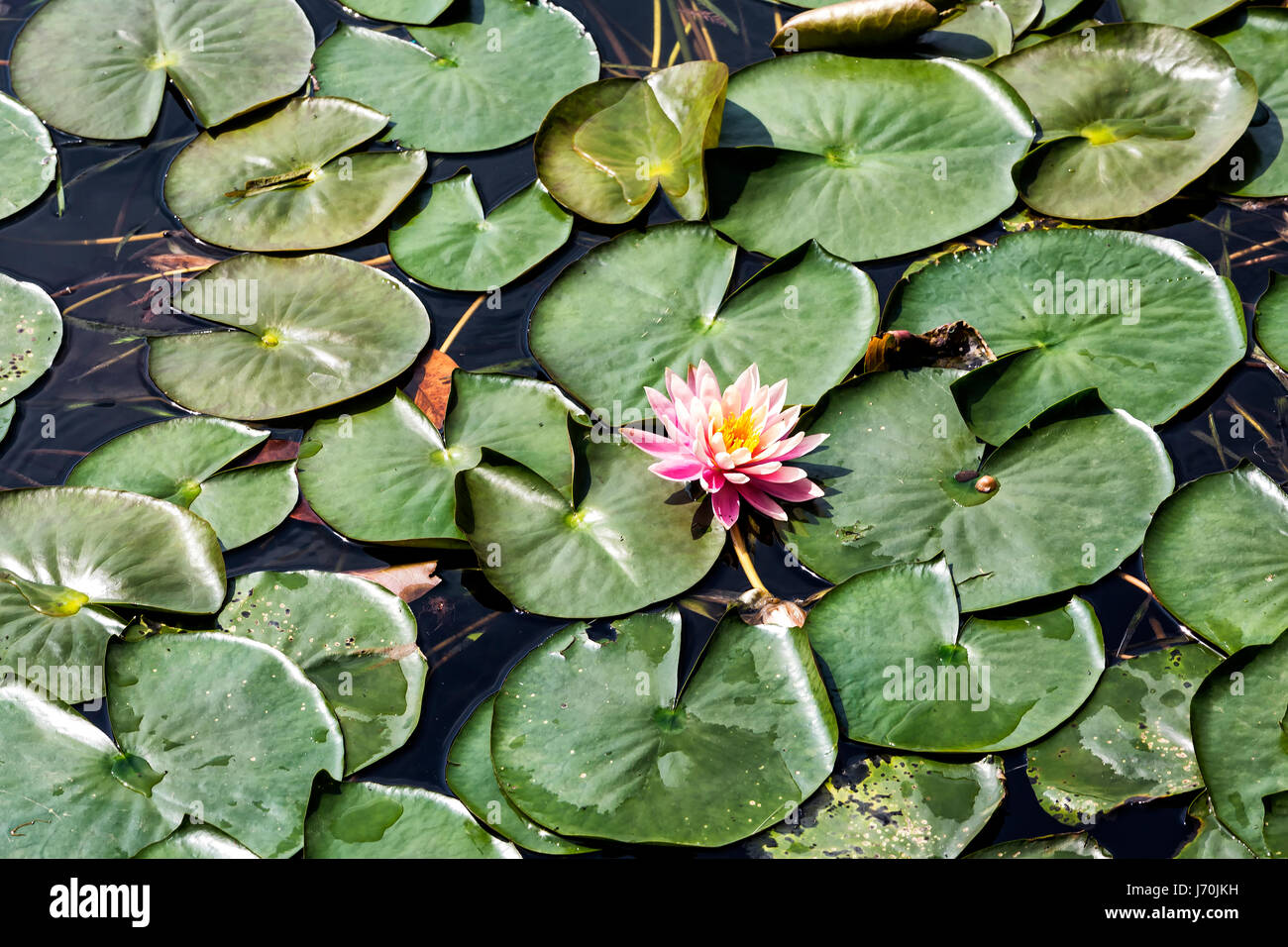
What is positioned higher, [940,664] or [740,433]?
[740,433]

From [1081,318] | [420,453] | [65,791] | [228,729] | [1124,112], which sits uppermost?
[1124,112]

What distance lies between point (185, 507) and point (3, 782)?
0.93 metres

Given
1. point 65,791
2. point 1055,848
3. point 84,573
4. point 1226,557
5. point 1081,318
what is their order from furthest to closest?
point 1081,318
point 84,573
point 1226,557
point 65,791
point 1055,848

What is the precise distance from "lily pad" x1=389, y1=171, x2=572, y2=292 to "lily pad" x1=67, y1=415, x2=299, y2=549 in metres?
0.90

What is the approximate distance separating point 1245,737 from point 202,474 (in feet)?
10.4

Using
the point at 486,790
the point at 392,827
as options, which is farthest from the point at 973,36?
the point at 392,827

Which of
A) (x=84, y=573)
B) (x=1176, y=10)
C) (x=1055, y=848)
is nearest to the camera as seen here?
(x=1055, y=848)

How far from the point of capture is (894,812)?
2514 mm

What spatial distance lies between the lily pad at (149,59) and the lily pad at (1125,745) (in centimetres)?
385

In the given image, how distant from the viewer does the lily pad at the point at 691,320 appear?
3.29 metres

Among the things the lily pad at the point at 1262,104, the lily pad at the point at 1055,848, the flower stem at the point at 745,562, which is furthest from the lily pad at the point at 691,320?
the lily pad at the point at 1262,104

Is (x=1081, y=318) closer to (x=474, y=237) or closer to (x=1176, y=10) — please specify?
(x=1176, y=10)

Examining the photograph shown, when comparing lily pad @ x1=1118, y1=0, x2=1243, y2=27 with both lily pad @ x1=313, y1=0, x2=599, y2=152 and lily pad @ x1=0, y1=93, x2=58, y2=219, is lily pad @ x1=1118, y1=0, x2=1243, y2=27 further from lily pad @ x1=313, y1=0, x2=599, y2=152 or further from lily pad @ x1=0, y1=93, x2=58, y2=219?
lily pad @ x1=0, y1=93, x2=58, y2=219
